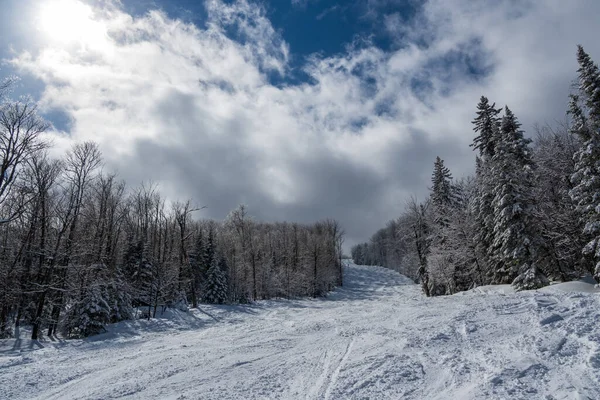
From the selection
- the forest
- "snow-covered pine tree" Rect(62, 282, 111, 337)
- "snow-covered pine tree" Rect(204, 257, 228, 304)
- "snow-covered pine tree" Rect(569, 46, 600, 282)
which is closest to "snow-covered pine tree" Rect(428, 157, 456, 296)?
the forest

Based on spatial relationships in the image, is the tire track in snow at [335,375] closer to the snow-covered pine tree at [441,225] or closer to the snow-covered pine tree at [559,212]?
the snow-covered pine tree at [559,212]

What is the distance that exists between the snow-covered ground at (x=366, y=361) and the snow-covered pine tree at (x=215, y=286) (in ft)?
87.1

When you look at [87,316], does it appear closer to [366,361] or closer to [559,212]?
[366,361]

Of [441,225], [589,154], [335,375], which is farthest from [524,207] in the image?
[335,375]

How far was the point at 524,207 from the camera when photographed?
2017 cm

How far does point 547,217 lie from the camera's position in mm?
21188

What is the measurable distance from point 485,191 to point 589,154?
375 inches

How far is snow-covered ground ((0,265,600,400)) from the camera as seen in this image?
6.44 meters

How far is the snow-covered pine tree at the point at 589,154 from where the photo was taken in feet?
54.1

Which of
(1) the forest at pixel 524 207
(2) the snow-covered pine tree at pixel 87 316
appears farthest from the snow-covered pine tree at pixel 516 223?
(2) the snow-covered pine tree at pixel 87 316

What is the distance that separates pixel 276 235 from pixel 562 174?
2330 inches

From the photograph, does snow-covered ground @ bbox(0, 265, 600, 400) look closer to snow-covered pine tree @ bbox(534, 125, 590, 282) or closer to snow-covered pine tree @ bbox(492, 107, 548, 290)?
snow-covered pine tree @ bbox(492, 107, 548, 290)

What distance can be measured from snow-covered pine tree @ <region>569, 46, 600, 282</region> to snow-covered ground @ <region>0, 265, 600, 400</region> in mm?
6366

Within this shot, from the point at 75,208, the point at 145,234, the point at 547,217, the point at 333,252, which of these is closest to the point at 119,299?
the point at 75,208
